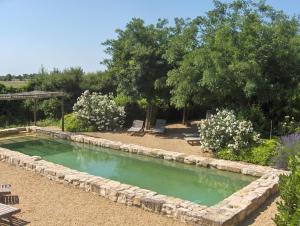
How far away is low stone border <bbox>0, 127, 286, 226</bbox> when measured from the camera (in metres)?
7.21

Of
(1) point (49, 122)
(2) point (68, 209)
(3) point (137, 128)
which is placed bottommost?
(2) point (68, 209)

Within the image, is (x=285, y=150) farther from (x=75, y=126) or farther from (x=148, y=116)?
(x=75, y=126)

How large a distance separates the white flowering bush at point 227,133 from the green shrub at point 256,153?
0.18m

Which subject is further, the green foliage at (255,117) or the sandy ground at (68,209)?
the green foliage at (255,117)

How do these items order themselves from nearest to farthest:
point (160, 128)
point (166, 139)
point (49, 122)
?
1. point (166, 139)
2. point (160, 128)
3. point (49, 122)

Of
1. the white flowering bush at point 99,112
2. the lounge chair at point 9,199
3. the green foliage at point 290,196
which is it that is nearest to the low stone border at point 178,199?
the green foliage at point 290,196

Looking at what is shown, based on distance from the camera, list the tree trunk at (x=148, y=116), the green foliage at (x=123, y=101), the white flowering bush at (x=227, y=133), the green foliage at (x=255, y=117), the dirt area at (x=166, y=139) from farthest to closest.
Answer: the green foliage at (x=123, y=101), the tree trunk at (x=148, y=116), the dirt area at (x=166, y=139), the green foliage at (x=255, y=117), the white flowering bush at (x=227, y=133)

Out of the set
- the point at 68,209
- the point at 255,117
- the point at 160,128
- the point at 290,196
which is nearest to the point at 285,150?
the point at 255,117

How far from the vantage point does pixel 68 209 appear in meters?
7.72

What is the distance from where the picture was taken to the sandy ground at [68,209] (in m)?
7.14

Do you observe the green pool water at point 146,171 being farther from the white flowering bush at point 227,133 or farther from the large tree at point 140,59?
the large tree at point 140,59

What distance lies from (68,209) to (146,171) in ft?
14.6

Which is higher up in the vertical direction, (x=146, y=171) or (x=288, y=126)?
(x=288, y=126)

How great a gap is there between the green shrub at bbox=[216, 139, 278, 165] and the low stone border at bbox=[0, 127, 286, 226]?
18.1 inches
